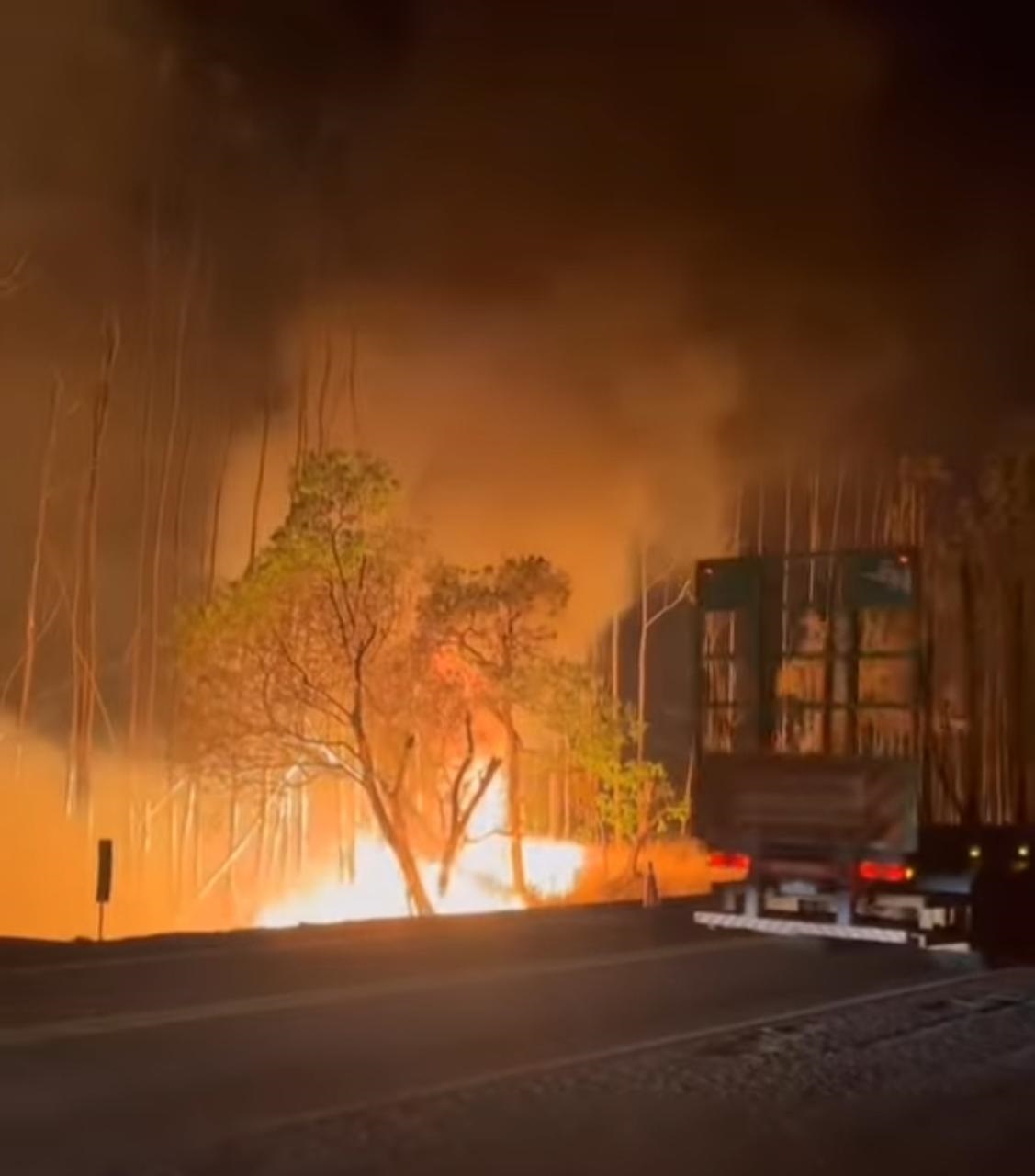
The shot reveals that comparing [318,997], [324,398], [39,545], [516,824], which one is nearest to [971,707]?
[318,997]

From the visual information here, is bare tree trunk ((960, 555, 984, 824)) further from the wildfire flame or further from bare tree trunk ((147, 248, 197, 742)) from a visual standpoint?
bare tree trunk ((147, 248, 197, 742))

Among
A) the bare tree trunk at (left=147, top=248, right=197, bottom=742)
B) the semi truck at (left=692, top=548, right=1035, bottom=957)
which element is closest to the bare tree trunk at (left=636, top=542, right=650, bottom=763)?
the bare tree trunk at (left=147, top=248, right=197, bottom=742)

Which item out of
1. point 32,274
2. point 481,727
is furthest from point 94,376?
point 481,727

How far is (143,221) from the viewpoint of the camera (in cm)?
3108

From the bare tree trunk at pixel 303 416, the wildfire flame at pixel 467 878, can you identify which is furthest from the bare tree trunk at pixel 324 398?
the wildfire flame at pixel 467 878

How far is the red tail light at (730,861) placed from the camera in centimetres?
1594

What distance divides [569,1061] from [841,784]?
20.2 ft

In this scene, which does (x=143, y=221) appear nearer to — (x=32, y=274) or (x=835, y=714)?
(x=32, y=274)

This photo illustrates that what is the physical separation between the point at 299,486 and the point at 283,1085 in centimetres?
1655

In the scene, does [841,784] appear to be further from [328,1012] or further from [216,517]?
[216,517]

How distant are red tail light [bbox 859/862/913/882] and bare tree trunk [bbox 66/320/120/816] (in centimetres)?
1624

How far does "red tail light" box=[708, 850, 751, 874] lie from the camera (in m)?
15.9

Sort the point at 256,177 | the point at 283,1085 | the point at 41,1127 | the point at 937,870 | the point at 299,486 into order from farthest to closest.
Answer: the point at 256,177 → the point at 299,486 → the point at 937,870 → the point at 283,1085 → the point at 41,1127

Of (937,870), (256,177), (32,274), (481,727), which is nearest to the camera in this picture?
(937,870)
